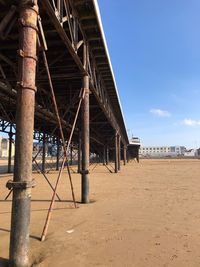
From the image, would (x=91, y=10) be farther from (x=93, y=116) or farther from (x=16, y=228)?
(x=93, y=116)

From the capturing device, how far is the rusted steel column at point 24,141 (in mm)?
4492

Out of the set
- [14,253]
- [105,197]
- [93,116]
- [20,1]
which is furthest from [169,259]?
[93,116]

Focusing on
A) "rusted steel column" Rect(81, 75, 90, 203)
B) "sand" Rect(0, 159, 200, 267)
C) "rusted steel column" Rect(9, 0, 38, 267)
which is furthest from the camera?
"rusted steel column" Rect(81, 75, 90, 203)

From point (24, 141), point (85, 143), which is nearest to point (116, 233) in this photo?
point (24, 141)

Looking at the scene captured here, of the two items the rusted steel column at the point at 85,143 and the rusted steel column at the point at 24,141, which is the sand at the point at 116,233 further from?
the rusted steel column at the point at 85,143

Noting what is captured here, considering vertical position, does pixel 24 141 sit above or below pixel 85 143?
below

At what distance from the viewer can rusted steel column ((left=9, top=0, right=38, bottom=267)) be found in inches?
177

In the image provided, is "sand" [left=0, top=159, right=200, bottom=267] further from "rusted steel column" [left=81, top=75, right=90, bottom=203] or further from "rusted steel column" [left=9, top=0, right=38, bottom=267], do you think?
"rusted steel column" [left=81, top=75, right=90, bottom=203]

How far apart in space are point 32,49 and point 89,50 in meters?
6.68

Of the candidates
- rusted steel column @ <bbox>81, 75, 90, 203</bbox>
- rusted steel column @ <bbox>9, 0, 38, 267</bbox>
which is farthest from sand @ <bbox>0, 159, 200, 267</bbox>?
rusted steel column @ <bbox>81, 75, 90, 203</bbox>

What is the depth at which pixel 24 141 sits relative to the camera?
4.77 meters

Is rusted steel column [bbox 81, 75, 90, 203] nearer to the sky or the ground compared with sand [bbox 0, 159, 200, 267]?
nearer to the sky

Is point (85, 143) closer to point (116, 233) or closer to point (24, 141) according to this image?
point (116, 233)

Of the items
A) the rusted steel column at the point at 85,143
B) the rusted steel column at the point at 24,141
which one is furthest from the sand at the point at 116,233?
the rusted steel column at the point at 85,143
